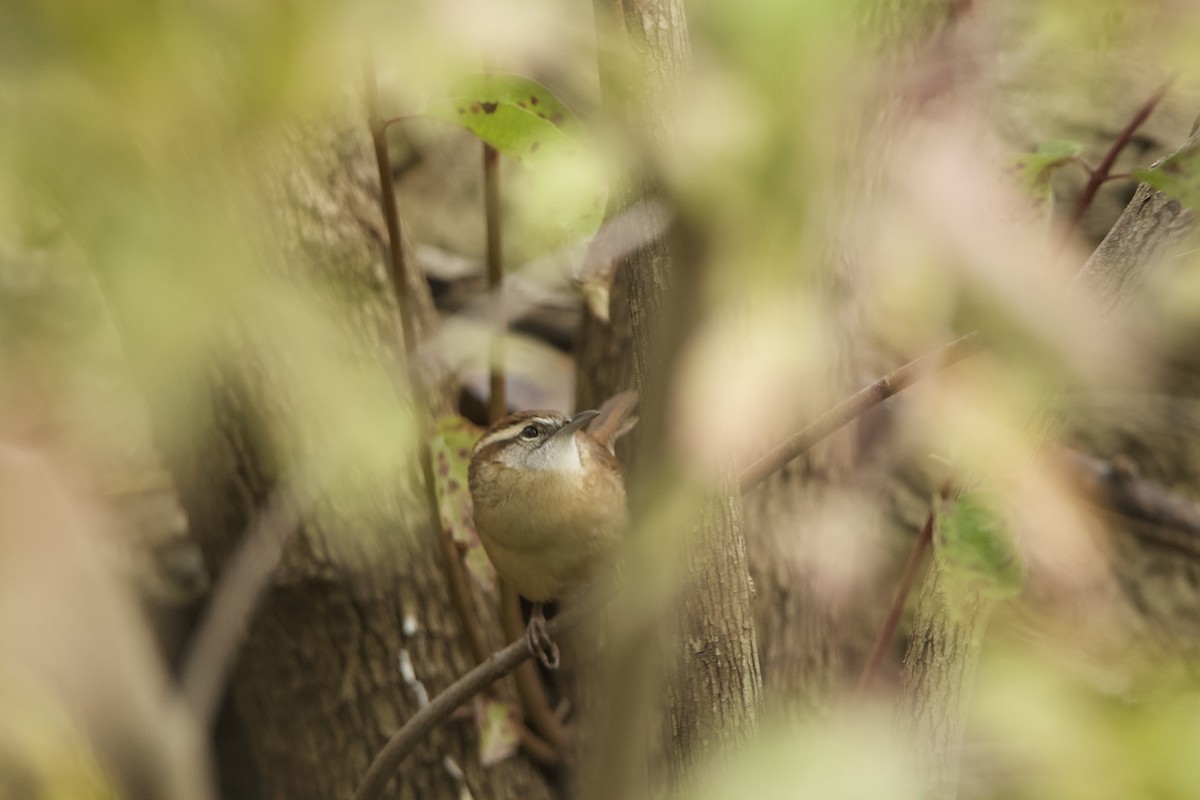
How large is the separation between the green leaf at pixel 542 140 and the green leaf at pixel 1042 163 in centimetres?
80

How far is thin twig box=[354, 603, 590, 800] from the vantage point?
187 cm

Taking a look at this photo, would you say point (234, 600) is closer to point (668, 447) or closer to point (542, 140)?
point (542, 140)

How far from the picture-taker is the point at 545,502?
2441 millimetres

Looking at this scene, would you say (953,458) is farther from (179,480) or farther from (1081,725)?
(179,480)

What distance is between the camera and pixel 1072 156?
1.88 metres

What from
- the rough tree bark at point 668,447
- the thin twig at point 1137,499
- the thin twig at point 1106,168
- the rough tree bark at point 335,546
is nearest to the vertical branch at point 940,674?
the rough tree bark at point 668,447

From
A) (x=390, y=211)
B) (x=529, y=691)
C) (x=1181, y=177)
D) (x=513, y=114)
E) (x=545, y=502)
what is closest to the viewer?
(x=1181, y=177)

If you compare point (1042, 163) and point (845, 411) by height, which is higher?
point (1042, 163)

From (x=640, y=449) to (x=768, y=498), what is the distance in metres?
2.11

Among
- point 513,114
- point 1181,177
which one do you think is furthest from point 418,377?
point 1181,177

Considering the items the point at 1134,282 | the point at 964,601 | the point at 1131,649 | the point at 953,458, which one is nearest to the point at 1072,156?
the point at 1134,282

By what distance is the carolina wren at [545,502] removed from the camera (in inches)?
95.3

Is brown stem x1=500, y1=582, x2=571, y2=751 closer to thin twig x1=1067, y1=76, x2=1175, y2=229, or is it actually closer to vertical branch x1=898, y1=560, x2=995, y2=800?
vertical branch x1=898, y1=560, x2=995, y2=800

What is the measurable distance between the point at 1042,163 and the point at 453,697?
4.48 ft
